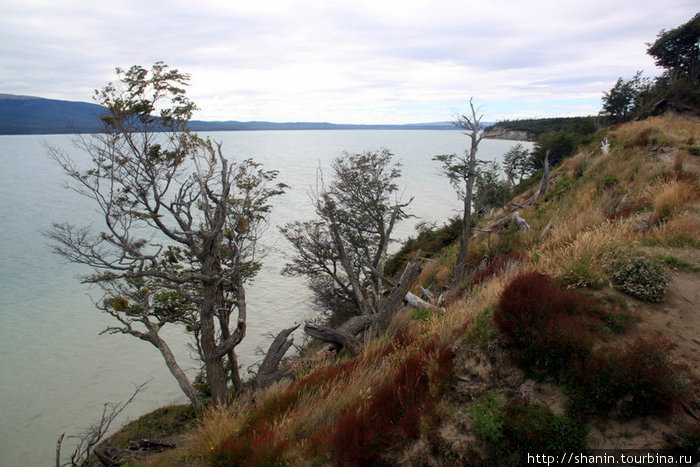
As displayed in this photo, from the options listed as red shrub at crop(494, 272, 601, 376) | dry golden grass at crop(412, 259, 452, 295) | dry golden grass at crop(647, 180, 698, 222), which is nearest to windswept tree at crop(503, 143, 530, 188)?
dry golden grass at crop(412, 259, 452, 295)

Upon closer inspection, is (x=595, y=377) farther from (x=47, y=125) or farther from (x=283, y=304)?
(x=47, y=125)

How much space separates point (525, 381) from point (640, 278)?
2.52 meters

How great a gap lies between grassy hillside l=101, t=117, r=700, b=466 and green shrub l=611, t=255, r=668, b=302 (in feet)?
0.06

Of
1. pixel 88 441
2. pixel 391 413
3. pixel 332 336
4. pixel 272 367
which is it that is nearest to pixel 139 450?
pixel 272 367

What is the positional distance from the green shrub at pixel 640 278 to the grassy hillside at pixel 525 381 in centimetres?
2

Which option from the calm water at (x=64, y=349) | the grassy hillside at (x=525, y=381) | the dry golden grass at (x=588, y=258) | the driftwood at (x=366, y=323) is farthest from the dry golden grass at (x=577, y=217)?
the calm water at (x=64, y=349)

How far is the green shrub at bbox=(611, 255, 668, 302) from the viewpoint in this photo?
5.47 metres

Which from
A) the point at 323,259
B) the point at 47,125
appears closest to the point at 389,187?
the point at 323,259

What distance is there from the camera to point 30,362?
19.3m

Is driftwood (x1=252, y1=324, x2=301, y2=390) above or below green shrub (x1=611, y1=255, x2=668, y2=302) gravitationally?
below

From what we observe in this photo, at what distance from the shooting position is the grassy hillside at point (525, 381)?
4082mm

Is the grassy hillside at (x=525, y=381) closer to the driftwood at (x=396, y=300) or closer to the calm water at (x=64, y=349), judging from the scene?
the driftwood at (x=396, y=300)

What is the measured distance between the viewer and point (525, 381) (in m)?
4.80

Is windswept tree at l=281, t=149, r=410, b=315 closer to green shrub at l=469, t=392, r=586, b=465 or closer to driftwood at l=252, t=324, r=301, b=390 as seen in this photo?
driftwood at l=252, t=324, r=301, b=390
